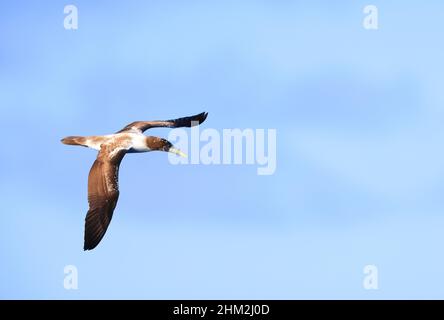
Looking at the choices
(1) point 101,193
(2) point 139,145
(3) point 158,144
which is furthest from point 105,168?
(3) point 158,144

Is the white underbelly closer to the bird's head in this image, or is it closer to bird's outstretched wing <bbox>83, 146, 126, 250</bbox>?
the bird's head

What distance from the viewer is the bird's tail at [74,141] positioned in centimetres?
4688

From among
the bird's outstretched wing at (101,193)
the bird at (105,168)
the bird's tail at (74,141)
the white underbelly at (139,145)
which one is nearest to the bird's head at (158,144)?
the bird at (105,168)

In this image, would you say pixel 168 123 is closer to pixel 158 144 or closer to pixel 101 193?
pixel 158 144

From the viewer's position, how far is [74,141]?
47.2m

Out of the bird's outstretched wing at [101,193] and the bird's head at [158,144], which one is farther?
the bird's head at [158,144]

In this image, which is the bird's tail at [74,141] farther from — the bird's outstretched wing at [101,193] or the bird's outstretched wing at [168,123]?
the bird's outstretched wing at [168,123]

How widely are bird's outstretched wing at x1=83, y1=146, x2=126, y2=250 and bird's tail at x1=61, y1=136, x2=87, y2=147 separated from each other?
1.21 meters

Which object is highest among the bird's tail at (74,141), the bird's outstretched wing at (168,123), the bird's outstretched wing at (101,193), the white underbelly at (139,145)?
the bird's outstretched wing at (168,123)

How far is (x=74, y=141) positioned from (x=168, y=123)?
664 centimetres

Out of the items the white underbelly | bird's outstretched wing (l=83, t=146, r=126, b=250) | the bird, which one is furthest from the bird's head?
bird's outstretched wing (l=83, t=146, r=126, b=250)

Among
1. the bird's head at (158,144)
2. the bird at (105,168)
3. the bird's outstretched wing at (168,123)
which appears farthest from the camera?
the bird's outstretched wing at (168,123)
